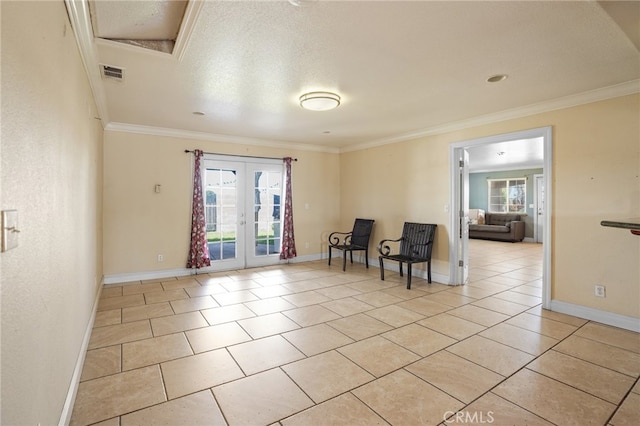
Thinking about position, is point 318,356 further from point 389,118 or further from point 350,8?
point 389,118

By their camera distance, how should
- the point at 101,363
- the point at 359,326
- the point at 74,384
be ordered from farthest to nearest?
1. the point at 359,326
2. the point at 101,363
3. the point at 74,384

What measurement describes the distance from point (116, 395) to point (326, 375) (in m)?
1.41

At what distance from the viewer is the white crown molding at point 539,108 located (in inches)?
125

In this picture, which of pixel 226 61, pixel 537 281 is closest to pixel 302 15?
pixel 226 61

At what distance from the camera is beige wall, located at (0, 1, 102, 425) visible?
38.8 inches

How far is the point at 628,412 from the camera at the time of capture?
6.39 ft

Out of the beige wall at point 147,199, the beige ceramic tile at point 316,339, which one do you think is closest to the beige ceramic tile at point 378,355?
A: the beige ceramic tile at point 316,339

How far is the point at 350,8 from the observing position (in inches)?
75.8

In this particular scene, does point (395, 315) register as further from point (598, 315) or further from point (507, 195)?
point (507, 195)

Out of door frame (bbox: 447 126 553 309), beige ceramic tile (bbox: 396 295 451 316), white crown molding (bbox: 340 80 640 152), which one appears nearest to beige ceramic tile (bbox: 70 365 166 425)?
beige ceramic tile (bbox: 396 295 451 316)

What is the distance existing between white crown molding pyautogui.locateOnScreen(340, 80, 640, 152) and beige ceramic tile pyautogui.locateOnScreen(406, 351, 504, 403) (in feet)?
10.0

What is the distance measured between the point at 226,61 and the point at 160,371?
250cm

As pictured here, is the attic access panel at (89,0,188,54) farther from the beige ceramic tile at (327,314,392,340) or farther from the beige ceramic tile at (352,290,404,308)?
the beige ceramic tile at (352,290,404,308)

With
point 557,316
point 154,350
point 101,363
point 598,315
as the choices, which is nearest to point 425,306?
point 557,316
